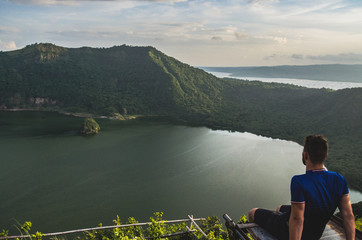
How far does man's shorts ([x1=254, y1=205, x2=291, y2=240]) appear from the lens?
4.02 meters

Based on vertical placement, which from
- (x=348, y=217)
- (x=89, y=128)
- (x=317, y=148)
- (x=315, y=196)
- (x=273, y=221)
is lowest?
(x=89, y=128)

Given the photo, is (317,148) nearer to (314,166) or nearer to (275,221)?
(314,166)

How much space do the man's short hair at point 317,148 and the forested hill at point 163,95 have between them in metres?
45.4

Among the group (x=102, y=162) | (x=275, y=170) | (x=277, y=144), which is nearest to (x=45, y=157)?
(x=102, y=162)

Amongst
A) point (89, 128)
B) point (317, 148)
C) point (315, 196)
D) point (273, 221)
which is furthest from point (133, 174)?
point (317, 148)

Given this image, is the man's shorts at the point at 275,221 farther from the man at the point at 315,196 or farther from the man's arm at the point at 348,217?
the man's arm at the point at 348,217

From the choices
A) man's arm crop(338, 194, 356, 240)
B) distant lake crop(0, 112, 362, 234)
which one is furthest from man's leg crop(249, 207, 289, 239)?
distant lake crop(0, 112, 362, 234)

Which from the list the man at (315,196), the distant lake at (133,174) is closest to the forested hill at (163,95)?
the distant lake at (133,174)

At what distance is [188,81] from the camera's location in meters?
98.2

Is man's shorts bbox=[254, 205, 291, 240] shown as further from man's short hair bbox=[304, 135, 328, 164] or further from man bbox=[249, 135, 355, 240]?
man's short hair bbox=[304, 135, 328, 164]

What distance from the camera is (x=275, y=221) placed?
420 cm

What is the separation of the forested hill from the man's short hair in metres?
45.4

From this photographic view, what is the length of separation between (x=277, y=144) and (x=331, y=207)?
49680mm

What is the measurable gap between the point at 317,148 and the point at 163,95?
85.2 meters
